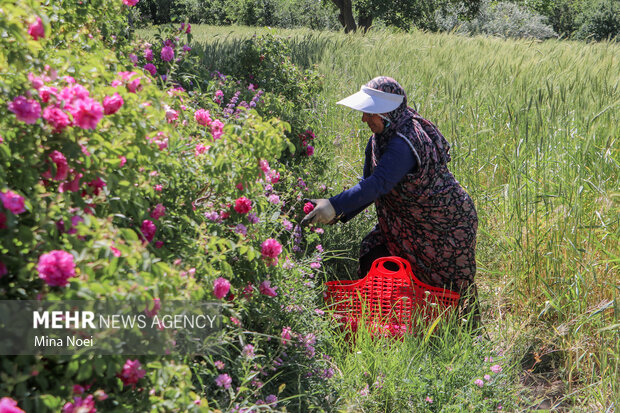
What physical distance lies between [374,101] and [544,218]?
105cm

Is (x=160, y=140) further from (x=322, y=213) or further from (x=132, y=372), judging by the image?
(x=322, y=213)

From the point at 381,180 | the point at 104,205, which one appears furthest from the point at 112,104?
the point at 381,180

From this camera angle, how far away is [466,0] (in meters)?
18.5

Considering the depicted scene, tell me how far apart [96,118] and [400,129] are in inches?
72.3

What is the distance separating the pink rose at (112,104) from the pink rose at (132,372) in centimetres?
54

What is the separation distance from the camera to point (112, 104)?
118 cm

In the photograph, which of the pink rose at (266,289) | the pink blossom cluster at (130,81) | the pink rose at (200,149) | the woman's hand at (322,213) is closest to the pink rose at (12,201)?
the pink blossom cluster at (130,81)

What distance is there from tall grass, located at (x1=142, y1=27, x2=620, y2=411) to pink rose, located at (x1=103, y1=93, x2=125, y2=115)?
1.44 m

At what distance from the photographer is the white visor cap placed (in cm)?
267

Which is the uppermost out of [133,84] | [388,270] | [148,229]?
[133,84]

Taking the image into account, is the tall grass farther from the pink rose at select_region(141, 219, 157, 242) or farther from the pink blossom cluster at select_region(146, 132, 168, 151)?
the pink blossom cluster at select_region(146, 132, 168, 151)

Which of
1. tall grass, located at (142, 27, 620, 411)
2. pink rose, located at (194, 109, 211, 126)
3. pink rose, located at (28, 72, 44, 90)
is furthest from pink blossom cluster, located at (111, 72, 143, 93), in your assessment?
tall grass, located at (142, 27, 620, 411)

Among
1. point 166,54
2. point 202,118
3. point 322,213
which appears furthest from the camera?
point 166,54

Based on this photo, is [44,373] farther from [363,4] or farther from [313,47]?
[363,4]
